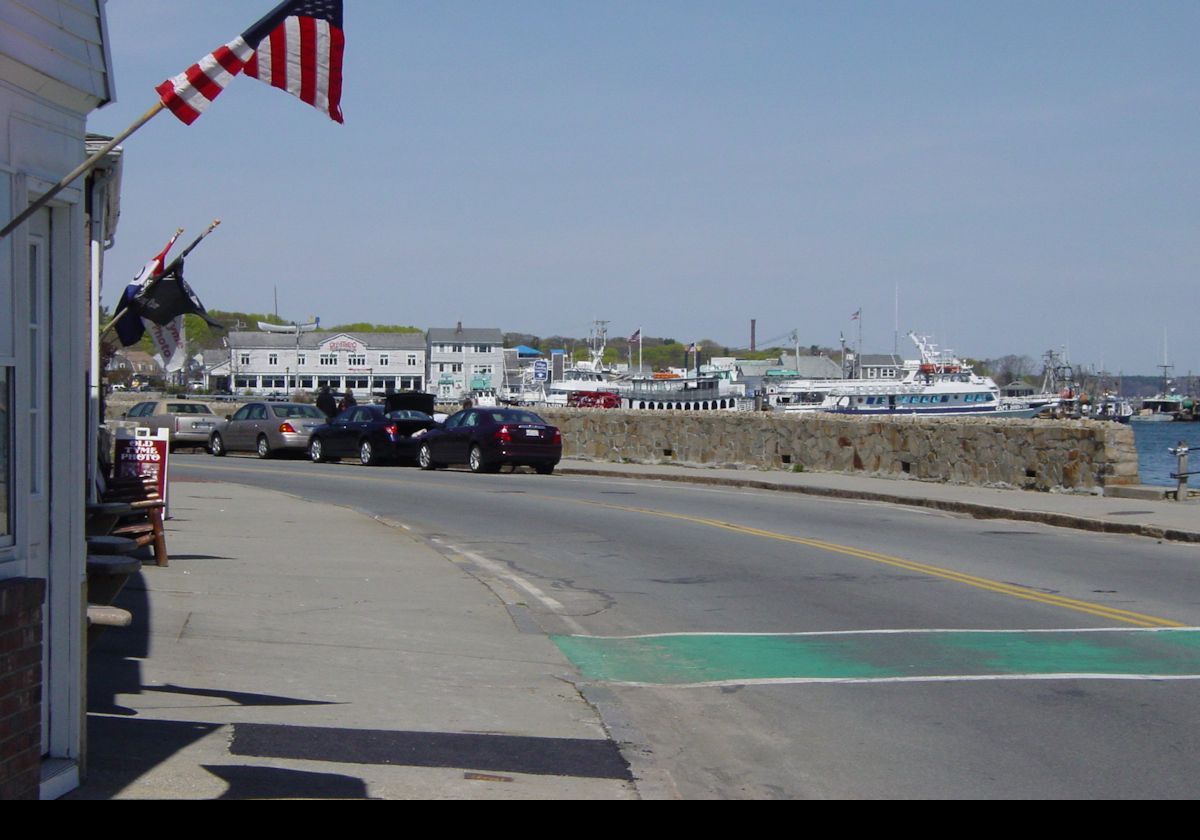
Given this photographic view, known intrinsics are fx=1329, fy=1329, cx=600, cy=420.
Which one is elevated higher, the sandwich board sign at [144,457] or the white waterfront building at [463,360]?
the white waterfront building at [463,360]

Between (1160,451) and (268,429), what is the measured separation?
69.7m

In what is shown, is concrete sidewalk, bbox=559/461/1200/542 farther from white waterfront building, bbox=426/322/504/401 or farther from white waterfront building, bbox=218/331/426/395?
white waterfront building, bbox=426/322/504/401

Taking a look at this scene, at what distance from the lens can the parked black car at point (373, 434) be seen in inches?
1315

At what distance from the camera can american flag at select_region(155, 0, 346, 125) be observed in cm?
655

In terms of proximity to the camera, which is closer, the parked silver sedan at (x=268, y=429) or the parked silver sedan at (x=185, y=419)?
the parked silver sedan at (x=268, y=429)

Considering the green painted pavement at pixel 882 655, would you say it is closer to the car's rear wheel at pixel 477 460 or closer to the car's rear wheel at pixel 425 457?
the car's rear wheel at pixel 477 460

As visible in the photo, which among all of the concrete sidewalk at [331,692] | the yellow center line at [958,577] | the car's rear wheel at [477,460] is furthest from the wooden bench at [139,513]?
the car's rear wheel at [477,460]

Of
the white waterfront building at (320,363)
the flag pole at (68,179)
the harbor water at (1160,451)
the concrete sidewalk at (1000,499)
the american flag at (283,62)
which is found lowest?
the harbor water at (1160,451)

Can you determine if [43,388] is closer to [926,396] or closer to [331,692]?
[331,692]

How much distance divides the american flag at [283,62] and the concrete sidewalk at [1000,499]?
13.7 meters

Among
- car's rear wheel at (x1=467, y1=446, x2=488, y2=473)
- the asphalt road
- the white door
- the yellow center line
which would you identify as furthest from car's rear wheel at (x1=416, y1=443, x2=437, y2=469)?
the white door

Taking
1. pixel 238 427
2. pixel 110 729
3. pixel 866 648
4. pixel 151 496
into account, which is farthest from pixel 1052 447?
Answer: pixel 238 427
